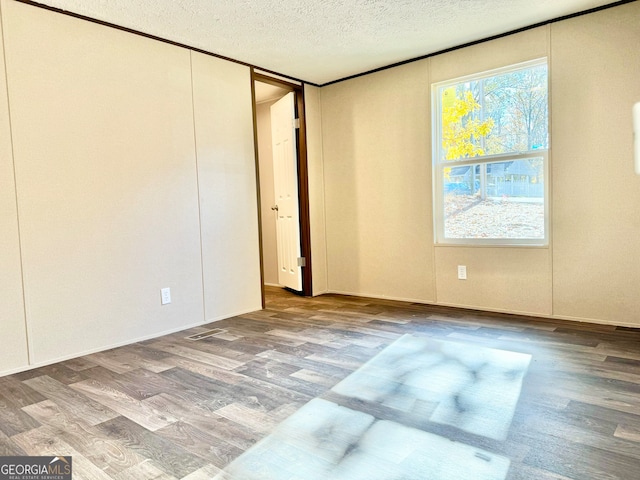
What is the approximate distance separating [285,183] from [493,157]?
219 cm

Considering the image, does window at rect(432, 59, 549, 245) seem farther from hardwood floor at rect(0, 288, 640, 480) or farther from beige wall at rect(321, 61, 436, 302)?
hardwood floor at rect(0, 288, 640, 480)

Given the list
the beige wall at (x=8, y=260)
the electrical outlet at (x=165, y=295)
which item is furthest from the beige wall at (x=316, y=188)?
the beige wall at (x=8, y=260)

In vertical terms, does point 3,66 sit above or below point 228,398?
above

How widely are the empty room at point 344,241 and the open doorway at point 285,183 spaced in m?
0.05

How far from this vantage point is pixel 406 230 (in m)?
4.09

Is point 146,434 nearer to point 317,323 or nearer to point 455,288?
point 317,323

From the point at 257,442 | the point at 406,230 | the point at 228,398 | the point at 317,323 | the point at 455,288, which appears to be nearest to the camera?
the point at 257,442

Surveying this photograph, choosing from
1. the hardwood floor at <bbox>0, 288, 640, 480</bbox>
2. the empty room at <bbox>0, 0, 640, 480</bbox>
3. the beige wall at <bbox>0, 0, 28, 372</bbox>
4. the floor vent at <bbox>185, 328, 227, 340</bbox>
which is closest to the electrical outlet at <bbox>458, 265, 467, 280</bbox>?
the empty room at <bbox>0, 0, 640, 480</bbox>

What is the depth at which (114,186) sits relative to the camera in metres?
2.97

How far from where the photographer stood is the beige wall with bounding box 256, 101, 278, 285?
533cm

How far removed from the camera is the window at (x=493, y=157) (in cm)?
334

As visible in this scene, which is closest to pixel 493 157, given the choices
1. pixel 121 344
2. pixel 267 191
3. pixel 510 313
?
pixel 510 313

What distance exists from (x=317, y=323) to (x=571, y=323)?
6.35ft

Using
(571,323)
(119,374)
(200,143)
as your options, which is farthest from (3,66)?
(571,323)
